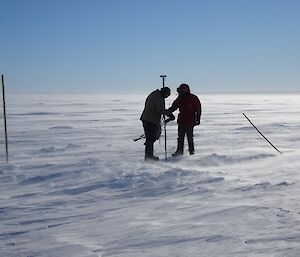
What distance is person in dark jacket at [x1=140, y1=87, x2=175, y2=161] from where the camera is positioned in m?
8.40

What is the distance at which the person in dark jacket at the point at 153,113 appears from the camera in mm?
8398

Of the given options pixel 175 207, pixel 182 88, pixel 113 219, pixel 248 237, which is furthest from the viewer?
pixel 182 88

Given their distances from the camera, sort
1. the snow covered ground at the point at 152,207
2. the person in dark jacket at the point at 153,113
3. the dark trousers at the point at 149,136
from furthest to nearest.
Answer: the dark trousers at the point at 149,136 < the person in dark jacket at the point at 153,113 < the snow covered ground at the point at 152,207

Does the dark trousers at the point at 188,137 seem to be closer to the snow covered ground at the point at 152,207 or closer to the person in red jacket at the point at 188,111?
the person in red jacket at the point at 188,111

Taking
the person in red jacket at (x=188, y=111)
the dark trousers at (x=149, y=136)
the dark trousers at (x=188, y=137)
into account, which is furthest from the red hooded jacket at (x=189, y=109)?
the dark trousers at (x=149, y=136)

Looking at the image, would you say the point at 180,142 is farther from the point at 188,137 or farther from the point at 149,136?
the point at 149,136

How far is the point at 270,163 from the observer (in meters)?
7.59

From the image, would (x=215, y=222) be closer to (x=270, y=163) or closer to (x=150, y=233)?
(x=150, y=233)

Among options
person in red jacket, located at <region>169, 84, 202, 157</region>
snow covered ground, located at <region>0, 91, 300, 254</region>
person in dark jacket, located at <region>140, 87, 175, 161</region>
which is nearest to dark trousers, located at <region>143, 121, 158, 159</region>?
person in dark jacket, located at <region>140, 87, 175, 161</region>

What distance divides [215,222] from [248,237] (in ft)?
1.71

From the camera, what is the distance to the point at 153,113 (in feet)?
27.9

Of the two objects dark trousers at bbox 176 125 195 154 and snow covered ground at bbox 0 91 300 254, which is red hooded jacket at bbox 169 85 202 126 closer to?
dark trousers at bbox 176 125 195 154

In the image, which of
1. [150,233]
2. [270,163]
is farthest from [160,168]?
[150,233]

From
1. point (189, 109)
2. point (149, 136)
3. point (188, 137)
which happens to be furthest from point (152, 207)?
point (189, 109)
